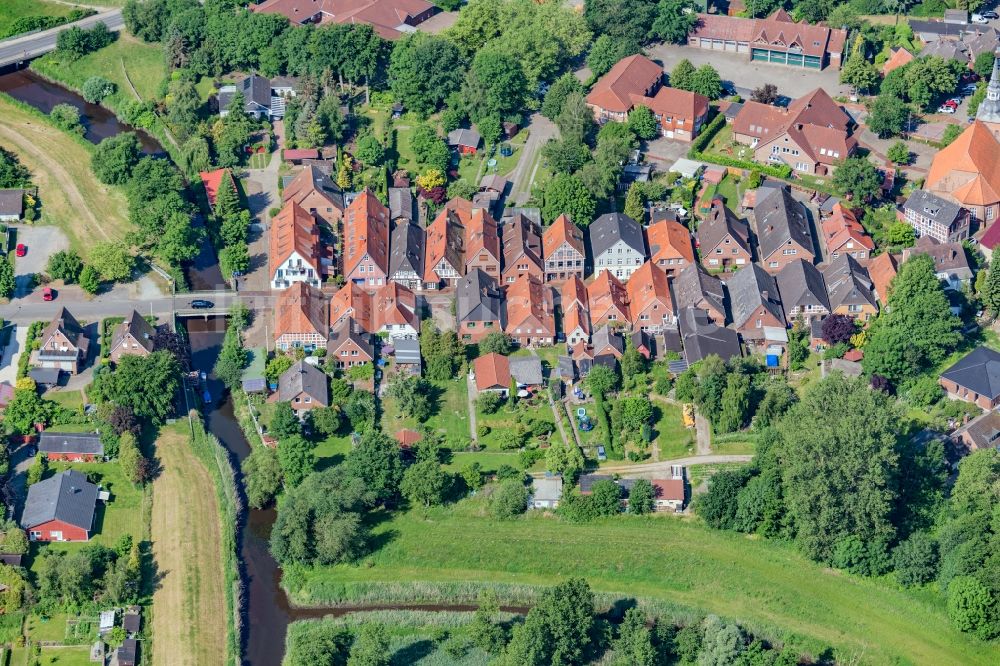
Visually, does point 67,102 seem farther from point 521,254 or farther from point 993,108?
point 993,108

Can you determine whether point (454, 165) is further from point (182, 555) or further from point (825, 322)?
point (182, 555)

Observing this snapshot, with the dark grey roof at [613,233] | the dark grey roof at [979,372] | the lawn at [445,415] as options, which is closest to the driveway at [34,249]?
the lawn at [445,415]

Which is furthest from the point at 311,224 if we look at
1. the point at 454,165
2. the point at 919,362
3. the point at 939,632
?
the point at 939,632

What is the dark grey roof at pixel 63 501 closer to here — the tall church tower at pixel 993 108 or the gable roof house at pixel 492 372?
the gable roof house at pixel 492 372

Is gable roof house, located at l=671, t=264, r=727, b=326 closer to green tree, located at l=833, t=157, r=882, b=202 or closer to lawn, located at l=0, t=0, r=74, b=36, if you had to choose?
green tree, located at l=833, t=157, r=882, b=202

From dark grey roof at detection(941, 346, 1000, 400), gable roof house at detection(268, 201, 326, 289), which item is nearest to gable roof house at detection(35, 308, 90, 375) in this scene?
gable roof house at detection(268, 201, 326, 289)
